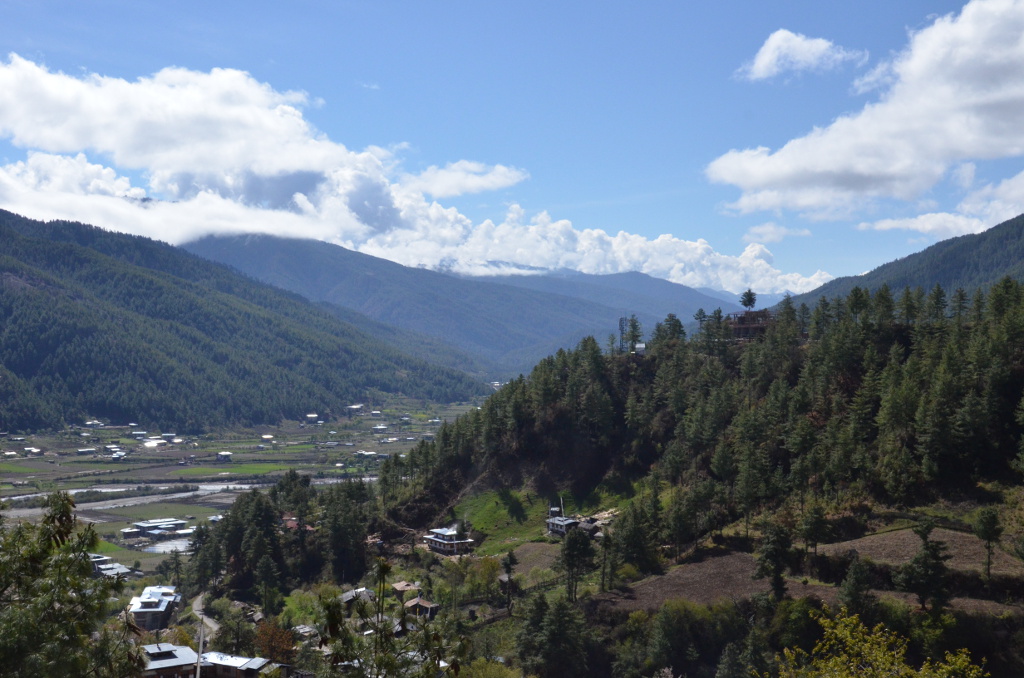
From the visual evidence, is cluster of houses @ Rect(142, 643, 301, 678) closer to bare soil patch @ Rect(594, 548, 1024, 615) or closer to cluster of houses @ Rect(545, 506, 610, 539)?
bare soil patch @ Rect(594, 548, 1024, 615)

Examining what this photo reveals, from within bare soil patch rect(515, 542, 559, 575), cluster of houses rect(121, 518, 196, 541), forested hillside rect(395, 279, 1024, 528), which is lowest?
cluster of houses rect(121, 518, 196, 541)

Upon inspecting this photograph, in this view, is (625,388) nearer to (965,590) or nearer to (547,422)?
(547,422)

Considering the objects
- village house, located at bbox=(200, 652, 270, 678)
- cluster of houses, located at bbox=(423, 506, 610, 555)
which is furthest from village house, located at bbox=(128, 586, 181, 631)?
cluster of houses, located at bbox=(423, 506, 610, 555)

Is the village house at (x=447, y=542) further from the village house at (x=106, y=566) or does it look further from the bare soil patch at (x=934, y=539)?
the village house at (x=106, y=566)

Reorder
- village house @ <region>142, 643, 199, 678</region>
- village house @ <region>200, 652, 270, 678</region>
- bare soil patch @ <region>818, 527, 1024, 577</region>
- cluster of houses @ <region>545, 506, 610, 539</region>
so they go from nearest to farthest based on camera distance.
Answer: village house @ <region>142, 643, 199, 678</region>, bare soil patch @ <region>818, 527, 1024, 577</region>, village house @ <region>200, 652, 270, 678</region>, cluster of houses @ <region>545, 506, 610, 539</region>

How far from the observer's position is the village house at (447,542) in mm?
89375

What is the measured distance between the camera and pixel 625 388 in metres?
109

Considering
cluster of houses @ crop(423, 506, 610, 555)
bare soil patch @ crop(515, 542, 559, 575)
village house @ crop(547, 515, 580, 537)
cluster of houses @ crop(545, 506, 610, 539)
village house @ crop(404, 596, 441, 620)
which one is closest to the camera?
village house @ crop(404, 596, 441, 620)

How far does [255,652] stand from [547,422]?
175 ft

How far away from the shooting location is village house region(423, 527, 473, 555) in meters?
89.4

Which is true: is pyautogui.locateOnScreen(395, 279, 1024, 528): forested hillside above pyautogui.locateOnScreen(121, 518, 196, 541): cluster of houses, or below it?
above

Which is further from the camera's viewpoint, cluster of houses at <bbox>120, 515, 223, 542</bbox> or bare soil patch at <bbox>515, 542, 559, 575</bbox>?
cluster of houses at <bbox>120, 515, 223, 542</bbox>

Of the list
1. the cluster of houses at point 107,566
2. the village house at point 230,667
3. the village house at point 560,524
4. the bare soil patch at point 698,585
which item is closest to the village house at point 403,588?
the village house at point 560,524

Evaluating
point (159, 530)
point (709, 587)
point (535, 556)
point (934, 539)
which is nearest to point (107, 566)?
point (159, 530)
